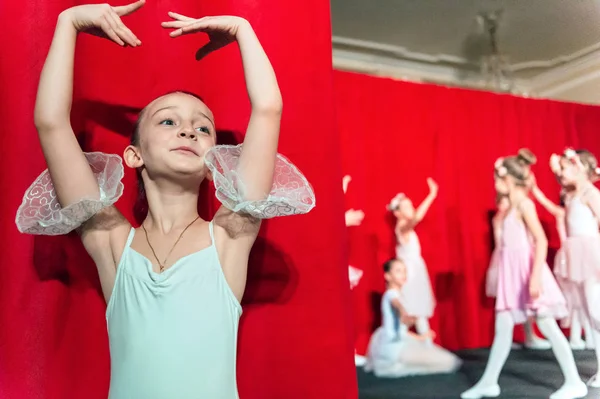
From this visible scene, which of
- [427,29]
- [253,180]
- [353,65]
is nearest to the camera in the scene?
[253,180]

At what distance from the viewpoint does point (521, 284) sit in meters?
1.15

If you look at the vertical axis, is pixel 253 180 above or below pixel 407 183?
below

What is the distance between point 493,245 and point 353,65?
755 millimetres

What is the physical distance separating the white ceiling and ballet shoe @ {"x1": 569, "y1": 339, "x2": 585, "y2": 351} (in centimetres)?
59

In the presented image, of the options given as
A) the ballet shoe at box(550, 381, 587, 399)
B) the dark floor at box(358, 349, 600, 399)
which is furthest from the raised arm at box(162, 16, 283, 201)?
the ballet shoe at box(550, 381, 587, 399)

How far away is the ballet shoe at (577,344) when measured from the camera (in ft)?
3.67

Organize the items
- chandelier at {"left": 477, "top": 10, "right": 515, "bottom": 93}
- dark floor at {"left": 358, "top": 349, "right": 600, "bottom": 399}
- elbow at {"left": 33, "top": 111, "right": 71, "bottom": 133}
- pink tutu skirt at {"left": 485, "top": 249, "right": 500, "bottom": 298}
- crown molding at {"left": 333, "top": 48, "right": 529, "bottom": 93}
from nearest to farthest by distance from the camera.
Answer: elbow at {"left": 33, "top": 111, "right": 71, "bottom": 133}
dark floor at {"left": 358, "top": 349, "right": 600, "bottom": 399}
pink tutu skirt at {"left": 485, "top": 249, "right": 500, "bottom": 298}
chandelier at {"left": 477, "top": 10, "right": 515, "bottom": 93}
crown molding at {"left": 333, "top": 48, "right": 529, "bottom": 93}

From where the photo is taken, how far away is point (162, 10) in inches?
31.3

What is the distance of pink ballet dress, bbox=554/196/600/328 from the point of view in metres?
1.14

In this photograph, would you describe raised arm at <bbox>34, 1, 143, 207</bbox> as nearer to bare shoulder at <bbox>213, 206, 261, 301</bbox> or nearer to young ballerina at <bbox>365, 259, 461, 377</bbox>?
bare shoulder at <bbox>213, 206, 261, 301</bbox>

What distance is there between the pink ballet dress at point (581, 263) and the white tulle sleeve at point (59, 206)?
3.25 feet

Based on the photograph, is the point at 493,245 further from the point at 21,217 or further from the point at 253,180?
the point at 21,217

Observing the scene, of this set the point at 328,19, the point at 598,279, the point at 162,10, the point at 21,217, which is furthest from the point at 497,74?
the point at 21,217

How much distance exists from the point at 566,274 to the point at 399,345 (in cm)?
42
